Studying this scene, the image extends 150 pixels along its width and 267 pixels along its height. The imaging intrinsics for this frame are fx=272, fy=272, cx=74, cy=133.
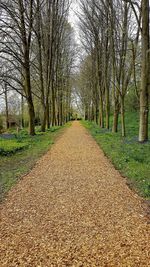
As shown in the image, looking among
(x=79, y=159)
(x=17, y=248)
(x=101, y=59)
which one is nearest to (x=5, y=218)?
(x=17, y=248)

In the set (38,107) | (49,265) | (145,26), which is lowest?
(49,265)

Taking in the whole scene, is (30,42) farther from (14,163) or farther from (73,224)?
(73,224)

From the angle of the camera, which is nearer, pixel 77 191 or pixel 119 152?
pixel 77 191

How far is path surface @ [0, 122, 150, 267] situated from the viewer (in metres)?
3.25

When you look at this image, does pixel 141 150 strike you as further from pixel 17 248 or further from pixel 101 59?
pixel 101 59

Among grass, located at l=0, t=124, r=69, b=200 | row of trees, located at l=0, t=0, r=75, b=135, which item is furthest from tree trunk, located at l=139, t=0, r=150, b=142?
row of trees, located at l=0, t=0, r=75, b=135

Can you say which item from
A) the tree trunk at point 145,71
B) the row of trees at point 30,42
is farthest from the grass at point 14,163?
the row of trees at point 30,42

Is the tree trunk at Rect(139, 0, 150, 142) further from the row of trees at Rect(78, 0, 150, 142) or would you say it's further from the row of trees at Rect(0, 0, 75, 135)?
the row of trees at Rect(0, 0, 75, 135)

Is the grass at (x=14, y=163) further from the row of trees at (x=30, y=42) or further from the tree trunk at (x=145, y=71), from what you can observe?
the row of trees at (x=30, y=42)

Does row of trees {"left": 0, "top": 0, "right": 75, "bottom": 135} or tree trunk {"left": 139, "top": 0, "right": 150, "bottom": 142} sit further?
row of trees {"left": 0, "top": 0, "right": 75, "bottom": 135}

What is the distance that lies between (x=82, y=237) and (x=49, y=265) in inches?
29.5

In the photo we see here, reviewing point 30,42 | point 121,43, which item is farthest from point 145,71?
point 30,42

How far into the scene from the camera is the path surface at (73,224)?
3.25 metres

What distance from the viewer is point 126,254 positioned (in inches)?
130
